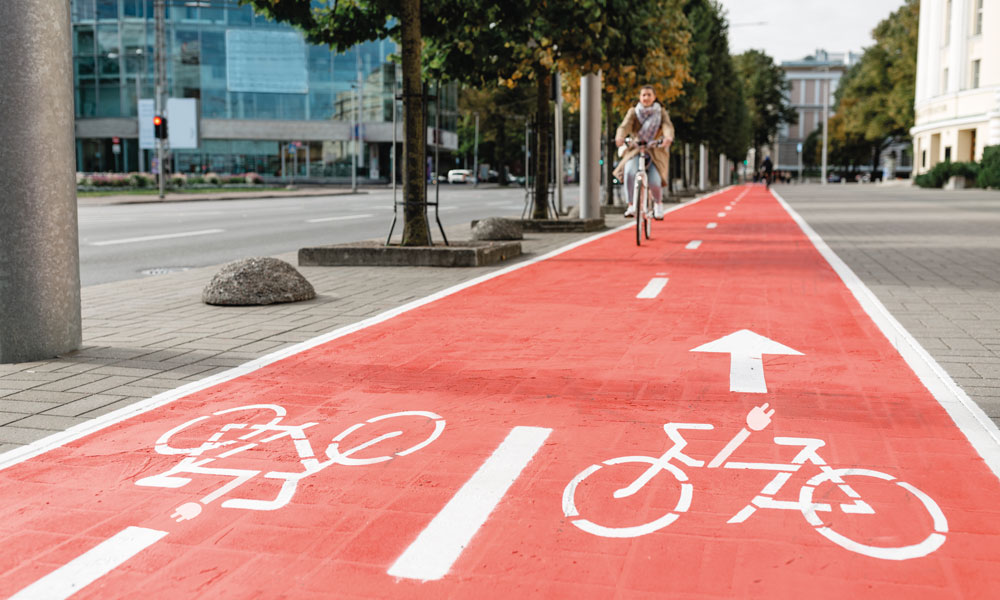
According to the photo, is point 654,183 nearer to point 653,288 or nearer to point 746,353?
point 653,288

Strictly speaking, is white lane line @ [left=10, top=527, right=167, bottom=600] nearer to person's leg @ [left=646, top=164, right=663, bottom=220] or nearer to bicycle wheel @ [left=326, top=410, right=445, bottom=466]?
bicycle wheel @ [left=326, top=410, right=445, bottom=466]

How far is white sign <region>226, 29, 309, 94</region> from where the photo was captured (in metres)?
78.2

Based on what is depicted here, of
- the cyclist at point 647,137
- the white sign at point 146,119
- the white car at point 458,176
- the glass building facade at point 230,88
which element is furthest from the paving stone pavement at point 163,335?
the white car at point 458,176

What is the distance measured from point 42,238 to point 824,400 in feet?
14.6

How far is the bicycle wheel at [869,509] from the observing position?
3074mm

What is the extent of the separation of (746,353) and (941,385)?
1.25 m

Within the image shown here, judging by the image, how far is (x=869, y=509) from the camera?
345 cm

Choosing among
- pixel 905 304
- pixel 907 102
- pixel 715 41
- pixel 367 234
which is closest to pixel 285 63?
pixel 715 41

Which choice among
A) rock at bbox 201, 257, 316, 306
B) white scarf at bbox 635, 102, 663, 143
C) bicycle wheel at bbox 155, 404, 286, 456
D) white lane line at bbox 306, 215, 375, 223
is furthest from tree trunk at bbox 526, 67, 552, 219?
bicycle wheel at bbox 155, 404, 286, 456

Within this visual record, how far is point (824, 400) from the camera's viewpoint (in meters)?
5.08

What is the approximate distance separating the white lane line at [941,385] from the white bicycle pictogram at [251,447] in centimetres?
224

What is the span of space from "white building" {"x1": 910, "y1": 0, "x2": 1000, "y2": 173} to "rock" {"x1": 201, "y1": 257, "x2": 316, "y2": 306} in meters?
55.0


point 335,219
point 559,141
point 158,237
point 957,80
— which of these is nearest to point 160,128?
point 335,219

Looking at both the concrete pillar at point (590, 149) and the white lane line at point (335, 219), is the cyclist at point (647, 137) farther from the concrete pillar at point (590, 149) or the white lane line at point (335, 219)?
the white lane line at point (335, 219)
